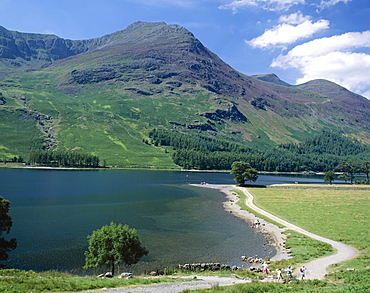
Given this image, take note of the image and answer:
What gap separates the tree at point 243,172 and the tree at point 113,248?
13131cm

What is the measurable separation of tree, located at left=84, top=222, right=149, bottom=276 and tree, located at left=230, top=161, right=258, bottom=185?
131306 millimetres

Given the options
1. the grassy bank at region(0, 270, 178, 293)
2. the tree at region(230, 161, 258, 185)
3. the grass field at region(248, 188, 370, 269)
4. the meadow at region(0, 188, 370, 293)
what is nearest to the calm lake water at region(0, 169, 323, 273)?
the meadow at region(0, 188, 370, 293)

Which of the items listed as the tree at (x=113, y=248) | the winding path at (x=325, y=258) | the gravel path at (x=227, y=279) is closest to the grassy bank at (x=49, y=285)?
the gravel path at (x=227, y=279)

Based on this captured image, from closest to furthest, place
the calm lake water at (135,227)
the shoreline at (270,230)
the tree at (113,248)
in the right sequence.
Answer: the tree at (113,248) → the calm lake water at (135,227) → the shoreline at (270,230)

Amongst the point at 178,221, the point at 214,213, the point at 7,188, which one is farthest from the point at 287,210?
the point at 7,188

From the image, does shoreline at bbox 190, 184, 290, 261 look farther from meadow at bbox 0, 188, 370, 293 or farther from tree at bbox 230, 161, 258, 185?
tree at bbox 230, 161, 258, 185

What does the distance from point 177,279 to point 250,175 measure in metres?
142

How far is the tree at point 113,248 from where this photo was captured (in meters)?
42.2

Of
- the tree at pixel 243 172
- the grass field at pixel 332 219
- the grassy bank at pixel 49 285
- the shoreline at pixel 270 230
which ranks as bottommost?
the shoreline at pixel 270 230

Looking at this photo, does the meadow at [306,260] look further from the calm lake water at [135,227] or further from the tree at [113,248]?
the calm lake water at [135,227]

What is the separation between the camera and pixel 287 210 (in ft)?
307

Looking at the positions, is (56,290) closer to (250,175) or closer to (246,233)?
(246,233)

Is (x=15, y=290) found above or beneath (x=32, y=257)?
above

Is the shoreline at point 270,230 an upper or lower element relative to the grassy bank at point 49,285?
lower
